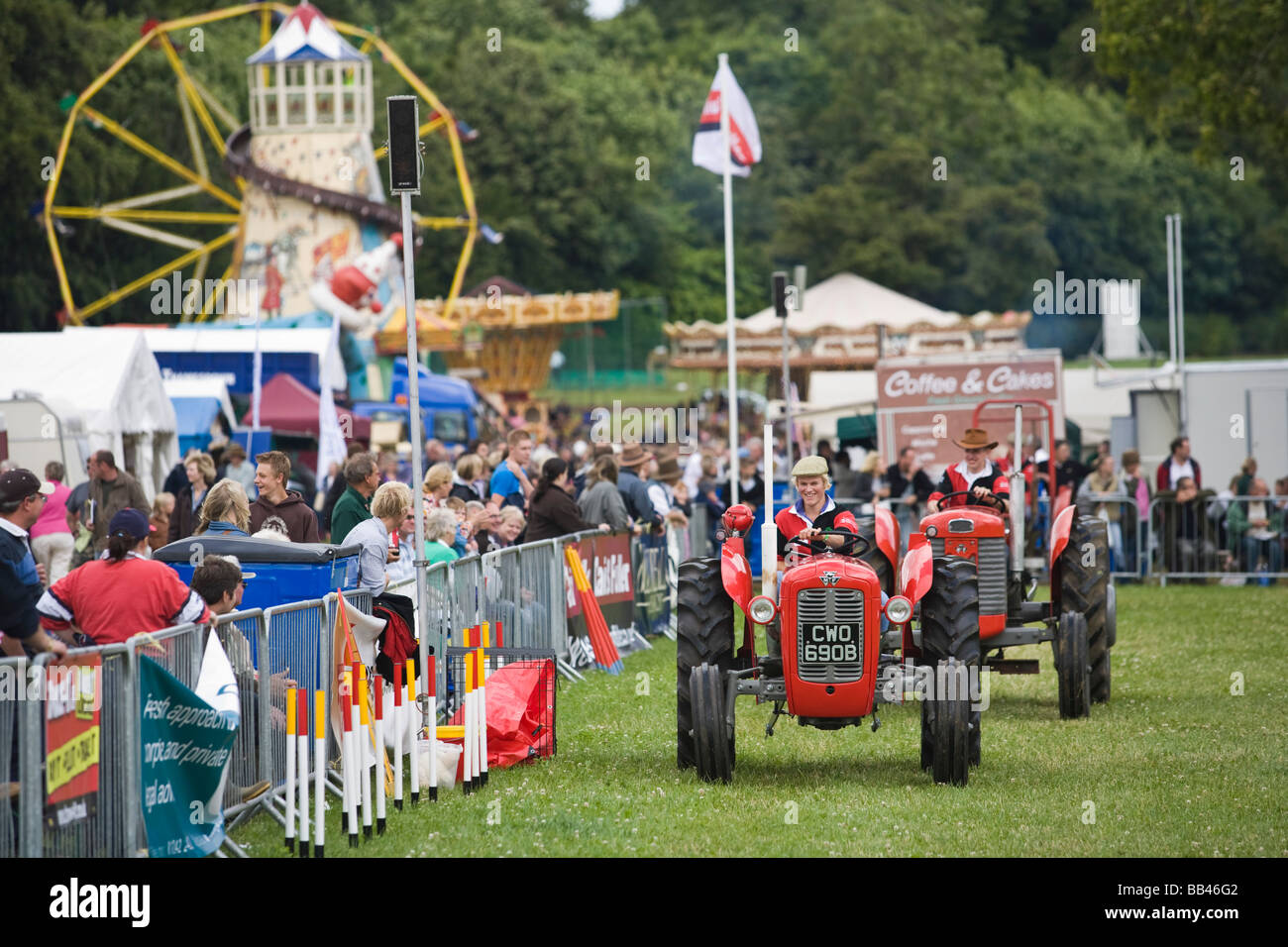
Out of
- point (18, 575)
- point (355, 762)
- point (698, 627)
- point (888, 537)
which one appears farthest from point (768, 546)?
point (18, 575)

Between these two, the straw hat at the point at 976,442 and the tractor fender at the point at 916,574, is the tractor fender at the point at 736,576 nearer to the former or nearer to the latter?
the tractor fender at the point at 916,574

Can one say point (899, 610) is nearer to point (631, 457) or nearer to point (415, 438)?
point (415, 438)

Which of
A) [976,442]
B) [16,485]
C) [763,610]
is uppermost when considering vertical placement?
[976,442]

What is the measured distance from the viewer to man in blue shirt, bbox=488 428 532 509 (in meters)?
17.1

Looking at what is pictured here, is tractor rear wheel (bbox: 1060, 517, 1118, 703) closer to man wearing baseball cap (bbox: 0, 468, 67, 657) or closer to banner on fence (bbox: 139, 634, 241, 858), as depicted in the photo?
banner on fence (bbox: 139, 634, 241, 858)

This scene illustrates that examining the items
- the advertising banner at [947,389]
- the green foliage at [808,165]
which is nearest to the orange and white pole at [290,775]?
the advertising banner at [947,389]

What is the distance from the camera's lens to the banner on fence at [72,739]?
22.8 feet

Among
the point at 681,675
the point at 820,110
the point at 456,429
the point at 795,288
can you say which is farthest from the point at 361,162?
the point at 820,110

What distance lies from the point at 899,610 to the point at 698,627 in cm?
120

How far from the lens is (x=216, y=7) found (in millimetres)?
63000

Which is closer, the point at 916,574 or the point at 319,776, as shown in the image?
the point at 319,776

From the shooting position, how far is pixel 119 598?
8.61m

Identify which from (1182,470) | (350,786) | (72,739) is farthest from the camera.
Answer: (1182,470)

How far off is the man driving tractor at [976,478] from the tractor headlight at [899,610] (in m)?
3.17
